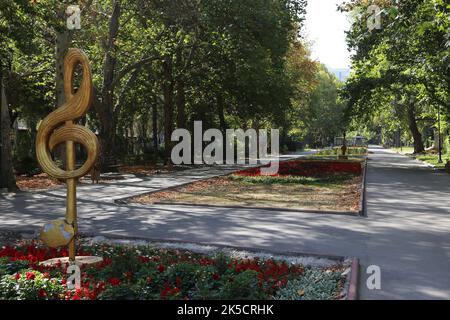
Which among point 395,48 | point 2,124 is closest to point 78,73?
point 2,124

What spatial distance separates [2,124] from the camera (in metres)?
18.1

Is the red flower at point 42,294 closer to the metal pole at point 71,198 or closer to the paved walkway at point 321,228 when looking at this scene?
the metal pole at point 71,198

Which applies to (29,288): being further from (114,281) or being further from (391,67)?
(391,67)

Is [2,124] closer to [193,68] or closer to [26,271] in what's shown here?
[26,271]

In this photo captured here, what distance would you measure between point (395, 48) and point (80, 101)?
69.9 feet

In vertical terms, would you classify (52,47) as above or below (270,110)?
above

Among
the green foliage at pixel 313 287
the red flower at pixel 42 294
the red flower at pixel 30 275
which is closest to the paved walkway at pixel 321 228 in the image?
the green foliage at pixel 313 287

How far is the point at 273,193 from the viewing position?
675 inches

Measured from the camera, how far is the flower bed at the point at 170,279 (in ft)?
17.5

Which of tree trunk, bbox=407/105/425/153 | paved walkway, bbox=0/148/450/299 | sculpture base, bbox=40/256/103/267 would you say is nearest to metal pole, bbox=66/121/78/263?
sculpture base, bbox=40/256/103/267

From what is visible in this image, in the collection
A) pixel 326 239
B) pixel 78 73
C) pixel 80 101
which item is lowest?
pixel 326 239

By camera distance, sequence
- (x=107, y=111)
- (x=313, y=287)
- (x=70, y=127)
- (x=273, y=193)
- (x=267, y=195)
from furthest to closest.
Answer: (x=107, y=111), (x=273, y=193), (x=267, y=195), (x=70, y=127), (x=313, y=287)

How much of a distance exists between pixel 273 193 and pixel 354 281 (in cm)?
1111

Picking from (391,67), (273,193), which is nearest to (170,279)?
(273,193)
